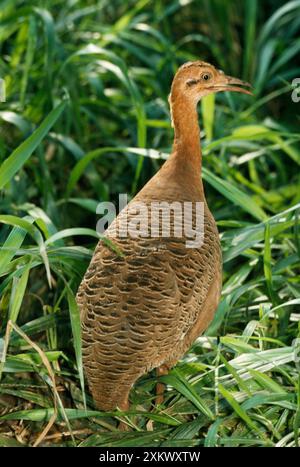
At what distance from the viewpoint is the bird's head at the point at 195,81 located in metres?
2.99

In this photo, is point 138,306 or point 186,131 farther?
point 186,131

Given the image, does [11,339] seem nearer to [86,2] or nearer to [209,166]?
[209,166]

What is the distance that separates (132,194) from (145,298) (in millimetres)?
1271

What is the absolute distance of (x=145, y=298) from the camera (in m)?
2.59

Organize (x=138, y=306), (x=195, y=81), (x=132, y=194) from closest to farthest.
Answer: (x=138, y=306), (x=195, y=81), (x=132, y=194)

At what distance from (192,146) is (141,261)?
0.58 metres

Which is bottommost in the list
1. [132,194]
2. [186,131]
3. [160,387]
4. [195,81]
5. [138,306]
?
[160,387]

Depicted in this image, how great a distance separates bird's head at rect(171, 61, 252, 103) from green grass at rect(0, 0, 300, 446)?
1.30 feet

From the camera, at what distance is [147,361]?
260 centimetres

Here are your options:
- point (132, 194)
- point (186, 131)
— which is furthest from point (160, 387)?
point (132, 194)

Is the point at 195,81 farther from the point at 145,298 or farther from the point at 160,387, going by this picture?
the point at 160,387

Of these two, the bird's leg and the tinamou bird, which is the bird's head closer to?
the tinamou bird

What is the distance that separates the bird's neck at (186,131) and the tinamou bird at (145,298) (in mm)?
128

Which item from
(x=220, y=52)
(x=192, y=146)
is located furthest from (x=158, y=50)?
(x=192, y=146)
